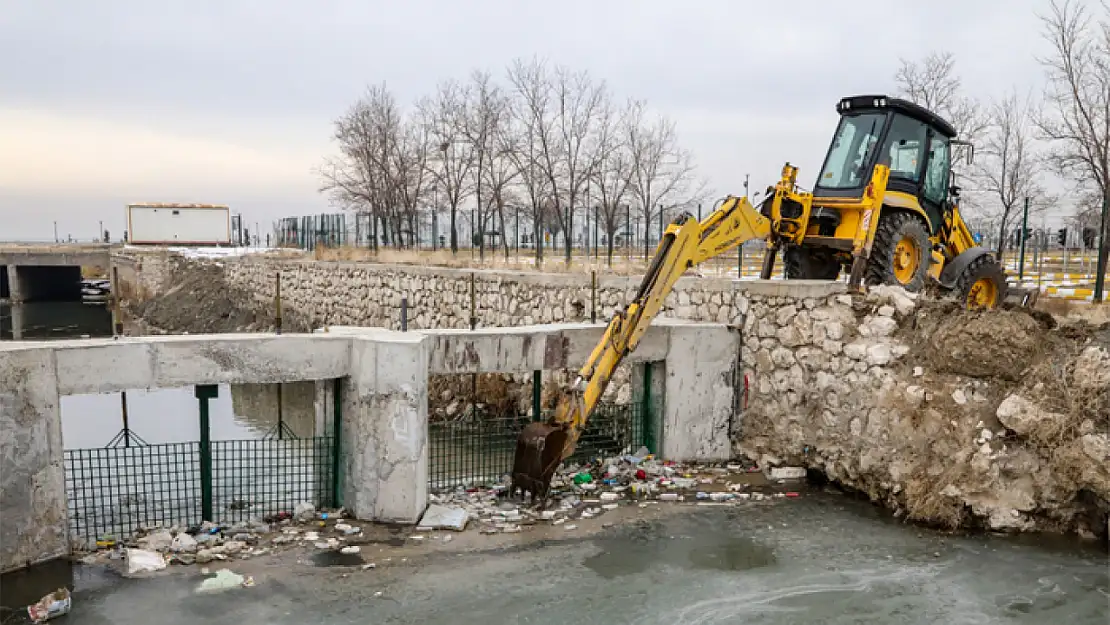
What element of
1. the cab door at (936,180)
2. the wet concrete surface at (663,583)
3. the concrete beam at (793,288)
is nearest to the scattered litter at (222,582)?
the wet concrete surface at (663,583)

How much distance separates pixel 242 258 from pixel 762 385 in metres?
28.3

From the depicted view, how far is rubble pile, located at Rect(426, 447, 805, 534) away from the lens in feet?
31.4

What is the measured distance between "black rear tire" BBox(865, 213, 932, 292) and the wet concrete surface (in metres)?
3.78

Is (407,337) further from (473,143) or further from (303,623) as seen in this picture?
(473,143)

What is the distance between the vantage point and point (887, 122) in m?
11.8

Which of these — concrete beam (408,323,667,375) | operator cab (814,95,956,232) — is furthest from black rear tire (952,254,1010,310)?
concrete beam (408,323,667,375)

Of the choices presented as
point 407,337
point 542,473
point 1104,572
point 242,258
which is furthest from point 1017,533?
point 242,258

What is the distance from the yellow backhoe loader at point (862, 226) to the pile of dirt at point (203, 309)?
21.3m

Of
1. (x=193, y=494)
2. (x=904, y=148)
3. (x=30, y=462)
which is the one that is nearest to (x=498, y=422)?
(x=193, y=494)

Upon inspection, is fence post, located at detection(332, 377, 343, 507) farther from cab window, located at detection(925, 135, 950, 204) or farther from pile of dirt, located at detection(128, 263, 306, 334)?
pile of dirt, located at detection(128, 263, 306, 334)

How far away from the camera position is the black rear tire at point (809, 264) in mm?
12906

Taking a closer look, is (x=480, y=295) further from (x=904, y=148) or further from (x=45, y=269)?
(x=45, y=269)

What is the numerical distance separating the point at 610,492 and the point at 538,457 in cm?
136

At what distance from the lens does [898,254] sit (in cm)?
1203
